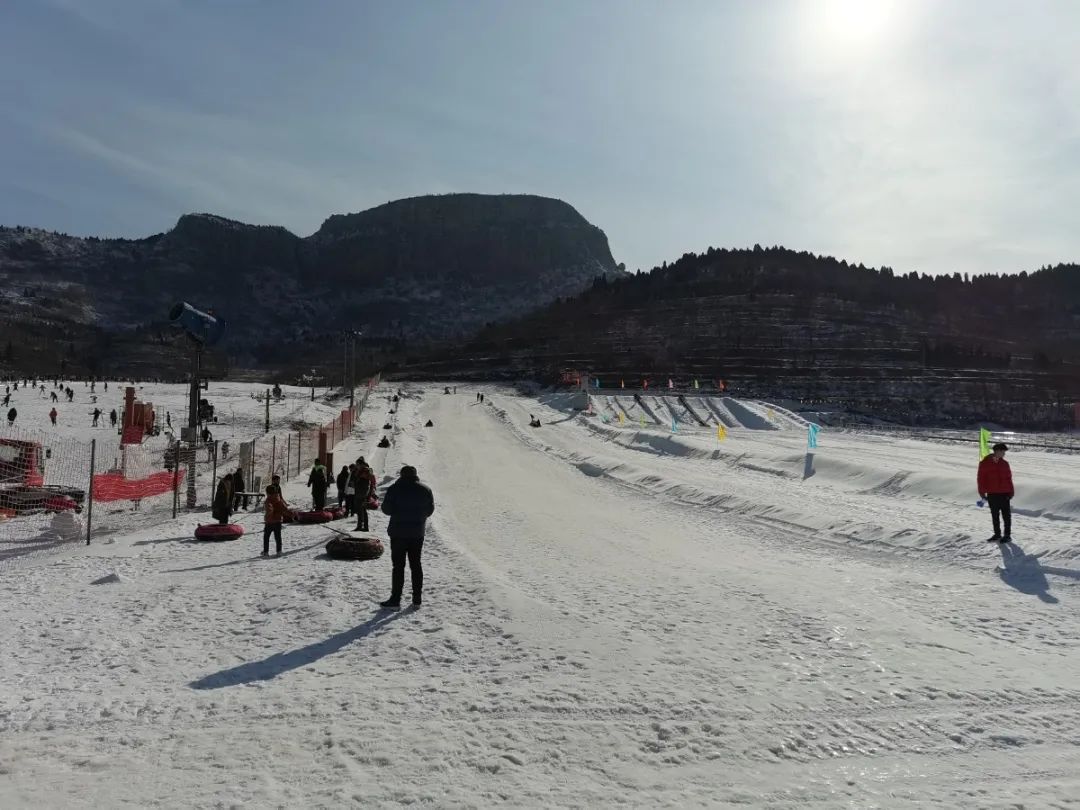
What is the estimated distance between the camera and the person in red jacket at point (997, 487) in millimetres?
11656

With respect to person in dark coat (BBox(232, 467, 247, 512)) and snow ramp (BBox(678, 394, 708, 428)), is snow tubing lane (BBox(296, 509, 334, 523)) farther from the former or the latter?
snow ramp (BBox(678, 394, 708, 428))

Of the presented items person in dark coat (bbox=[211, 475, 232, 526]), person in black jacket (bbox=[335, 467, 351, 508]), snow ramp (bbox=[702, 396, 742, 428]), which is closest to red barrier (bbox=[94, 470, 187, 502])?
person in black jacket (bbox=[335, 467, 351, 508])

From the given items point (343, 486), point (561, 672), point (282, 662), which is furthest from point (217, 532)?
point (561, 672)

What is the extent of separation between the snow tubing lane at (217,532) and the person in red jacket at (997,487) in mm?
12927

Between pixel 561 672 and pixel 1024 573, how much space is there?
7.37 meters

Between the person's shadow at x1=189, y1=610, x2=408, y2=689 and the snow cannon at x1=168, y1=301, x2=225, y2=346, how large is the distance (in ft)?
43.6

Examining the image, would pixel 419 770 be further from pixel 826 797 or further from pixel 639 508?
pixel 639 508

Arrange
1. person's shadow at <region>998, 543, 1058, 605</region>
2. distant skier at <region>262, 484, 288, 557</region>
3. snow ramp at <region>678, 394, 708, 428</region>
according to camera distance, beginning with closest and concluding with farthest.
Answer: person's shadow at <region>998, 543, 1058, 605</region> < distant skier at <region>262, 484, 288, 557</region> < snow ramp at <region>678, 394, 708, 428</region>

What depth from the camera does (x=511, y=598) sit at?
8.98m

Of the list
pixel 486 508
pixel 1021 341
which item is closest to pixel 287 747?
pixel 486 508

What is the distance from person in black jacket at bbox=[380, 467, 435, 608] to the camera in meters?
8.54

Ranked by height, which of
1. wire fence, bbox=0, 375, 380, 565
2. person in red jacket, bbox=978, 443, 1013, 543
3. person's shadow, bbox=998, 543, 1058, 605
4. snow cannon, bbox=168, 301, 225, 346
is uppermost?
snow cannon, bbox=168, 301, 225, 346

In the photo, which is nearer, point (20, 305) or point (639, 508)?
point (639, 508)

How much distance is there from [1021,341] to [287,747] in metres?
153
